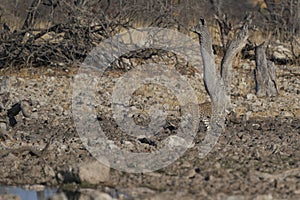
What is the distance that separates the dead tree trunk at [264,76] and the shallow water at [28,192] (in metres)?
8.06

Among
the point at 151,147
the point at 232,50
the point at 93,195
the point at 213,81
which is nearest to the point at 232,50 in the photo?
the point at 232,50

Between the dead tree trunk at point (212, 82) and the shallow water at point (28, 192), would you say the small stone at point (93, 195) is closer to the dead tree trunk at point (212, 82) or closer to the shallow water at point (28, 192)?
the shallow water at point (28, 192)

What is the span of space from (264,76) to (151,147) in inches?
257

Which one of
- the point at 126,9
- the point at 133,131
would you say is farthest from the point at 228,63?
the point at 126,9

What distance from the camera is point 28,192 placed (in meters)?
8.42

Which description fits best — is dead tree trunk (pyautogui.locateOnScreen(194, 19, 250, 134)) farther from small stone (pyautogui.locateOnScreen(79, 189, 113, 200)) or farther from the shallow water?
small stone (pyautogui.locateOnScreen(79, 189, 113, 200))

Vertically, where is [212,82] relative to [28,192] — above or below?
above

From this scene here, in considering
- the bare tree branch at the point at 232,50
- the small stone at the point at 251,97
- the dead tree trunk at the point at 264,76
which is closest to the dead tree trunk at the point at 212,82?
the bare tree branch at the point at 232,50

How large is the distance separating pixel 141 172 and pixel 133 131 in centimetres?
315

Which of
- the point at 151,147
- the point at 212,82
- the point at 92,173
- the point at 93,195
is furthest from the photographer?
the point at 212,82

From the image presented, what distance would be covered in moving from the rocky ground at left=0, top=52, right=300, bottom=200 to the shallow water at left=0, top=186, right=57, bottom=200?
16 cm

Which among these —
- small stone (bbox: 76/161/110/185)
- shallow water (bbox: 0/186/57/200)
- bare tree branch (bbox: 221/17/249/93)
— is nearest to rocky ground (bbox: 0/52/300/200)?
small stone (bbox: 76/161/110/185)

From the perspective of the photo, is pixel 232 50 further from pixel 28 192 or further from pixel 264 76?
pixel 28 192

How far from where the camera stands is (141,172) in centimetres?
863
